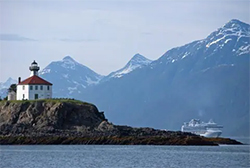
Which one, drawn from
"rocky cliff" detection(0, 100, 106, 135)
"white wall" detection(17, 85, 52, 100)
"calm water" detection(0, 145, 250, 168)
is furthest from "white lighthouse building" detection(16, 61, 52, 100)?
"calm water" detection(0, 145, 250, 168)

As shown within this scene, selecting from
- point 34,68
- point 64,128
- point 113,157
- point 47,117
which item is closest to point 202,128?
point 34,68

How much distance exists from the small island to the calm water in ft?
9.35

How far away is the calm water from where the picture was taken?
67250 mm

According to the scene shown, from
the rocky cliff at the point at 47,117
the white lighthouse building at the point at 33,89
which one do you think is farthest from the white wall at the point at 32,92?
the rocky cliff at the point at 47,117

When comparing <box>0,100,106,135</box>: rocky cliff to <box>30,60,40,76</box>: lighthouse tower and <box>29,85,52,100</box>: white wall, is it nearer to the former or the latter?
<box>29,85,52,100</box>: white wall

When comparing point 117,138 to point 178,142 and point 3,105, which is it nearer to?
point 178,142

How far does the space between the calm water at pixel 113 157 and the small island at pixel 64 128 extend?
9.35 feet

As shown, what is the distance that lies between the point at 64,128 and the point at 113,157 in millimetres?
25047

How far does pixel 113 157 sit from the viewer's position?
7469cm

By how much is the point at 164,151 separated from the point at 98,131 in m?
15.9

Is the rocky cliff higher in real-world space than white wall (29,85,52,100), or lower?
lower

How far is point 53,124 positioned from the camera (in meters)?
98.4

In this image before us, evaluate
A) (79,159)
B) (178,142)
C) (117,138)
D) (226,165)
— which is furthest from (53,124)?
(226,165)

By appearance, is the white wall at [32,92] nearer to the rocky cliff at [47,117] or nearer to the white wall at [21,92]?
the white wall at [21,92]
